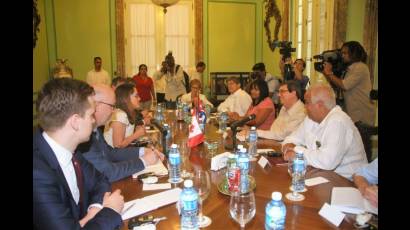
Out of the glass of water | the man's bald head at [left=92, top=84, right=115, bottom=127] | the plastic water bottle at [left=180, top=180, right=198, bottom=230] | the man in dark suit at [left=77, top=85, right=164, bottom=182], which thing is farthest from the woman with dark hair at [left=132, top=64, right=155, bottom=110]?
the plastic water bottle at [left=180, top=180, right=198, bottom=230]

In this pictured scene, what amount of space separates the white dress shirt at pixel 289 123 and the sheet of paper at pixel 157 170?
3.86ft

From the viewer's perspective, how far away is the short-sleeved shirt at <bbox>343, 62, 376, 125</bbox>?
3729mm

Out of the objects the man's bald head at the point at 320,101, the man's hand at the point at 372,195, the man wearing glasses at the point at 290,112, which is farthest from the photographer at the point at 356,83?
the man's hand at the point at 372,195

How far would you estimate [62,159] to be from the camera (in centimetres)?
139

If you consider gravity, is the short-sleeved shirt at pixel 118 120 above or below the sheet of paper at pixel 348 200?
above

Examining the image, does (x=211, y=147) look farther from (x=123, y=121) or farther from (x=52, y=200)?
(x=52, y=200)

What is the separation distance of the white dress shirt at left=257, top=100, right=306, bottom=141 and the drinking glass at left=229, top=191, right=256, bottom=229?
1.70 meters

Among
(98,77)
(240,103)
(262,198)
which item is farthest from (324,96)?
Result: (98,77)

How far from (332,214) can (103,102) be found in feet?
4.85

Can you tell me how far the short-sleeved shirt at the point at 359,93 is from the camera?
3.73 m

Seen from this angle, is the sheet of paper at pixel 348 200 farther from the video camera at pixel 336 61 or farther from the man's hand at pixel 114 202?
the video camera at pixel 336 61
